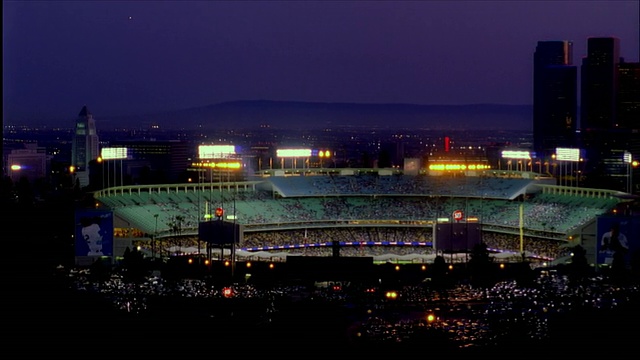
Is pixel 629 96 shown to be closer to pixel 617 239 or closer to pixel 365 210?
pixel 365 210

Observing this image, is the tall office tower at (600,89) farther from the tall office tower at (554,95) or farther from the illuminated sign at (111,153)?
the illuminated sign at (111,153)

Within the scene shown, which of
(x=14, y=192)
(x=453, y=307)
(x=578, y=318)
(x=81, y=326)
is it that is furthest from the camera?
(x=14, y=192)

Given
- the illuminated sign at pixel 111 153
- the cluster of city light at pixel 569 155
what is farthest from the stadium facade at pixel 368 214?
the illuminated sign at pixel 111 153

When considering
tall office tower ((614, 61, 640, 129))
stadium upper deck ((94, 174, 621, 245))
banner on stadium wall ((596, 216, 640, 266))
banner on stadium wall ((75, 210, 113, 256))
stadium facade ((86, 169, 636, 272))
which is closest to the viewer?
banner on stadium wall ((596, 216, 640, 266))

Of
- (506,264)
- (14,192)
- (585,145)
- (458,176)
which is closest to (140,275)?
(506,264)

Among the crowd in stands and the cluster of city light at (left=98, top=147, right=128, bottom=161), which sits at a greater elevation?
the cluster of city light at (left=98, top=147, right=128, bottom=161)

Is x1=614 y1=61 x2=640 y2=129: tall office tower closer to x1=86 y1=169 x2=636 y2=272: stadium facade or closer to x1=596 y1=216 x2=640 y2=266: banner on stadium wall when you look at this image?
x1=86 y1=169 x2=636 y2=272: stadium facade

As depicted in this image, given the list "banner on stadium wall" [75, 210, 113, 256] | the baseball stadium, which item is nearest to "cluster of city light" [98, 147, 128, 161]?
the baseball stadium

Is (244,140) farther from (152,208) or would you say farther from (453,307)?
(453,307)
